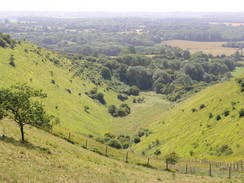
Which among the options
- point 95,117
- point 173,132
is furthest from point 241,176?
point 95,117

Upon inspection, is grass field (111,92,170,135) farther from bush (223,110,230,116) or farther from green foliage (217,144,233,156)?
green foliage (217,144,233,156)

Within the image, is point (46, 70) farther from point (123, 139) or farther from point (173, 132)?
point (173, 132)

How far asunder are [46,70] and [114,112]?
33.9 meters

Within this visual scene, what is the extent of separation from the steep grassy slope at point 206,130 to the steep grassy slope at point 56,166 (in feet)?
74.7

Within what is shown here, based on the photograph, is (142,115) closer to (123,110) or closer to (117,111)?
(123,110)

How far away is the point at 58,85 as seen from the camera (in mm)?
126812

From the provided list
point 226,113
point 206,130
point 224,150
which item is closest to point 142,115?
point 226,113

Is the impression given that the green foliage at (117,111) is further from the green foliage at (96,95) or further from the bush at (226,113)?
the bush at (226,113)

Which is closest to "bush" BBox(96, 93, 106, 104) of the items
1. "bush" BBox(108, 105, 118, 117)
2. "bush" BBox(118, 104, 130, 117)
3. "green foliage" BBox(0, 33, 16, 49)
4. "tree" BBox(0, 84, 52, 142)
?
"bush" BBox(108, 105, 118, 117)

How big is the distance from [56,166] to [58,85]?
94.5 m

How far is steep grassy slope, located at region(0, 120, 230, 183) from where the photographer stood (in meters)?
29.8

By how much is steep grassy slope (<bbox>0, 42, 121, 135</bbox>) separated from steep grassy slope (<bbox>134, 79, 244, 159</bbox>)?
21.5 m

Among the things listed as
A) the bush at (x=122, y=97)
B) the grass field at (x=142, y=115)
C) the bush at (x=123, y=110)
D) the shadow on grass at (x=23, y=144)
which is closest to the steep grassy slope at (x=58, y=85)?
the grass field at (x=142, y=115)

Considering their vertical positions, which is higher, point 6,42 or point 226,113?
point 6,42
